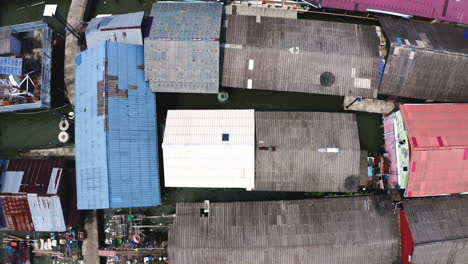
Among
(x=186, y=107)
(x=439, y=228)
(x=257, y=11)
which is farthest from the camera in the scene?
(x=186, y=107)

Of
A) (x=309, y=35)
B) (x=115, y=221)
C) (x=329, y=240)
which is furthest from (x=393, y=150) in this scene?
(x=115, y=221)

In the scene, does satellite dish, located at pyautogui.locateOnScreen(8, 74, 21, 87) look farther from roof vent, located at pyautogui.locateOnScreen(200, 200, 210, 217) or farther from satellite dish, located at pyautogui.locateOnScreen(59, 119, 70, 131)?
roof vent, located at pyautogui.locateOnScreen(200, 200, 210, 217)

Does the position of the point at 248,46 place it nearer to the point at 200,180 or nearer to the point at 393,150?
the point at 200,180

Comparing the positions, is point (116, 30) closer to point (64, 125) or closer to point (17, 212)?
point (64, 125)

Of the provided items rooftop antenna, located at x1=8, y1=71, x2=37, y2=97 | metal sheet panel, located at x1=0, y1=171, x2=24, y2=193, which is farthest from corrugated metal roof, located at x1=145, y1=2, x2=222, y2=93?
metal sheet panel, located at x1=0, y1=171, x2=24, y2=193

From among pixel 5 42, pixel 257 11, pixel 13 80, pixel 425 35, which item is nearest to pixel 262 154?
pixel 257 11

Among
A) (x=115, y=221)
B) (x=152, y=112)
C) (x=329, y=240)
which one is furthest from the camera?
(x=115, y=221)
